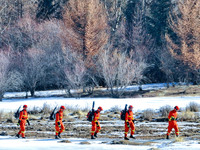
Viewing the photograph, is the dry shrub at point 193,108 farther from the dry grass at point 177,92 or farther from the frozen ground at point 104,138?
the dry grass at point 177,92

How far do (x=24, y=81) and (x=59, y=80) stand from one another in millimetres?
3932

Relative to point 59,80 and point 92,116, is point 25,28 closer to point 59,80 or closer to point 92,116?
point 59,80

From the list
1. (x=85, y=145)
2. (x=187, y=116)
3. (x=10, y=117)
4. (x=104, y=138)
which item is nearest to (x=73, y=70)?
(x=10, y=117)

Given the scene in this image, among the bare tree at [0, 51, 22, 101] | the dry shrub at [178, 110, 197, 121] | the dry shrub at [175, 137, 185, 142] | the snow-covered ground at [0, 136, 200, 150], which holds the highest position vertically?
the bare tree at [0, 51, 22, 101]

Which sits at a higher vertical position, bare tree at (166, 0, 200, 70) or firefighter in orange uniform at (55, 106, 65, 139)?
bare tree at (166, 0, 200, 70)

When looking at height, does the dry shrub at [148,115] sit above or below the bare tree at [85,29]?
below

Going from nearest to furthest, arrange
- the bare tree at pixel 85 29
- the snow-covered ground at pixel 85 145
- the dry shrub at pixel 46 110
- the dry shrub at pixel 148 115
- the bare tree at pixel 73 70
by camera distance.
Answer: the snow-covered ground at pixel 85 145
the dry shrub at pixel 148 115
the dry shrub at pixel 46 110
the bare tree at pixel 73 70
the bare tree at pixel 85 29

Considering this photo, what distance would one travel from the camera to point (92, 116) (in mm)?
18062

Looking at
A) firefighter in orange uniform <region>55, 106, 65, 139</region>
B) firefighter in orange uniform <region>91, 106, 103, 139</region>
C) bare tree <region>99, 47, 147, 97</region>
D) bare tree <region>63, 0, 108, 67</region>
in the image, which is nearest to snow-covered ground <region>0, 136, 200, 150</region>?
firefighter in orange uniform <region>91, 106, 103, 139</region>

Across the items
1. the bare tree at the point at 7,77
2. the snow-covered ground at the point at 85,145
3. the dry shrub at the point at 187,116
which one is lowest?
the snow-covered ground at the point at 85,145

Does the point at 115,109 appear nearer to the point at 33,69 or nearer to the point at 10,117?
the point at 10,117

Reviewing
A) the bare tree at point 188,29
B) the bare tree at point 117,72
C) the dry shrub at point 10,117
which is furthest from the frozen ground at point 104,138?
the bare tree at point 188,29

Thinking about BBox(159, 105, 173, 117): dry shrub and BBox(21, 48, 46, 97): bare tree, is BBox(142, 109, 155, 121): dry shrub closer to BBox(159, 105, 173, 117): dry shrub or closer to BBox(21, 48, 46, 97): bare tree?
BBox(159, 105, 173, 117): dry shrub

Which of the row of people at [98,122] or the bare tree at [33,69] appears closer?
the row of people at [98,122]
